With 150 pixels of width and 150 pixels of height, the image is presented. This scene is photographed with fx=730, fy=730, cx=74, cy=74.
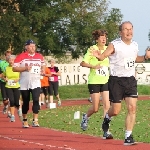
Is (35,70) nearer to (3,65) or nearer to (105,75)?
(105,75)

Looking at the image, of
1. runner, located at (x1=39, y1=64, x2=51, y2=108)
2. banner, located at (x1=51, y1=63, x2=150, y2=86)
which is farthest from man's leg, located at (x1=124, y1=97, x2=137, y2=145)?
banner, located at (x1=51, y1=63, x2=150, y2=86)

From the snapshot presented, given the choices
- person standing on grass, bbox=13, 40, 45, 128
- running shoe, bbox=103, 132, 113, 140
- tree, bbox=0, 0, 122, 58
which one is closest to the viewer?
running shoe, bbox=103, 132, 113, 140

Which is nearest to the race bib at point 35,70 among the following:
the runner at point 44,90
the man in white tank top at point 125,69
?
the man in white tank top at point 125,69

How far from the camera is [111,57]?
12.8 metres

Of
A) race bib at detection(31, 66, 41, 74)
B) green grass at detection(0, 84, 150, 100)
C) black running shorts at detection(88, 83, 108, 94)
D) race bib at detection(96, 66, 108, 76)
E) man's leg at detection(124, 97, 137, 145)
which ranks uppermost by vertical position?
race bib at detection(96, 66, 108, 76)

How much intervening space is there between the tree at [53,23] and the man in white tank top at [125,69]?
29.2 m

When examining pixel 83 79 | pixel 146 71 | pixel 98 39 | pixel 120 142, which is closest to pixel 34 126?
pixel 98 39

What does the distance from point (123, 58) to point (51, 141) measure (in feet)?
7.43

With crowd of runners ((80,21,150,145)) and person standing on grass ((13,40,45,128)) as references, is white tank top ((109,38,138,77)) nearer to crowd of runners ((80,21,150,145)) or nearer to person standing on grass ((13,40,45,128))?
crowd of runners ((80,21,150,145))

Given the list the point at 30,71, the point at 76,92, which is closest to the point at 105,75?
the point at 30,71

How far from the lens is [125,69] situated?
1274cm

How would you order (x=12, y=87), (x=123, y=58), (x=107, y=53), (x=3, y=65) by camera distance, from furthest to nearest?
(x=3, y=65) → (x=12, y=87) → (x=123, y=58) → (x=107, y=53)

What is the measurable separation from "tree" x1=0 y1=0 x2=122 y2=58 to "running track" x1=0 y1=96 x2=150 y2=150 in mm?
25841

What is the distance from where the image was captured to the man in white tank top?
12469mm
